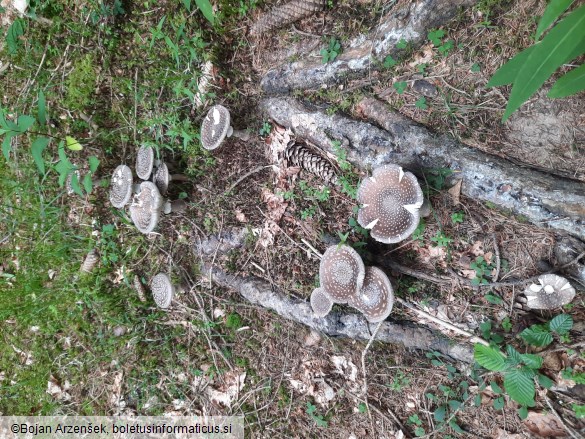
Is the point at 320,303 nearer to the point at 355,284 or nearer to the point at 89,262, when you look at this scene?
the point at 355,284

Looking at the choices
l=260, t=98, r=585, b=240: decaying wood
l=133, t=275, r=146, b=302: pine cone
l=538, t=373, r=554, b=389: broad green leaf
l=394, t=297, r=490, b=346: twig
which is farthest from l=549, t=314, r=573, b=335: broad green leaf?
l=133, t=275, r=146, b=302: pine cone

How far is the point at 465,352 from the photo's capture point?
11.9 feet

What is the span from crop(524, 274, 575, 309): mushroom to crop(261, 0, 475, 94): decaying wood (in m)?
2.47

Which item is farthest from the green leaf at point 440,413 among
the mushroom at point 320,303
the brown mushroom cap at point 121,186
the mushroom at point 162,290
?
the brown mushroom cap at point 121,186

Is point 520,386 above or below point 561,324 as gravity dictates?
below

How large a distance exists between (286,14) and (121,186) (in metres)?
2.96

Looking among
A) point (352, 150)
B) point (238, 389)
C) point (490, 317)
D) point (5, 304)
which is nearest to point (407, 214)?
point (352, 150)

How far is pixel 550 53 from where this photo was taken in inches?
78.0

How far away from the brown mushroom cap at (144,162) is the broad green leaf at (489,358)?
4105 millimetres

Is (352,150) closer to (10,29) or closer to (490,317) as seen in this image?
(490,317)

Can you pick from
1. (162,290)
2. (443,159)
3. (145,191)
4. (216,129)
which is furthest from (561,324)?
(145,191)

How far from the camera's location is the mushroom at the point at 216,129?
441cm

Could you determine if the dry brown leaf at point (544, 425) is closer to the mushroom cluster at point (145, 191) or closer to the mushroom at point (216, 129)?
the mushroom at point (216, 129)

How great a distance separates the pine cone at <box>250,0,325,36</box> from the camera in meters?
4.28
